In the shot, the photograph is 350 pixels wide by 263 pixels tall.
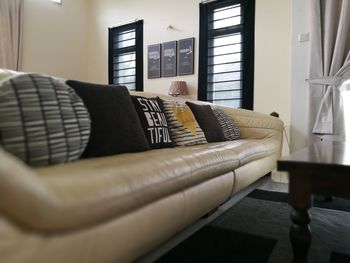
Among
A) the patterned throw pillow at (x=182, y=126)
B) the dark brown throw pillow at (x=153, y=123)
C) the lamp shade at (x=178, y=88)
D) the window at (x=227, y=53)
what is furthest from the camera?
the lamp shade at (x=178, y=88)

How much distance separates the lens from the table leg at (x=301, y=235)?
3.30ft

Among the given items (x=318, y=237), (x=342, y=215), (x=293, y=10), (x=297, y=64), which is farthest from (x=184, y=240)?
(x=293, y=10)

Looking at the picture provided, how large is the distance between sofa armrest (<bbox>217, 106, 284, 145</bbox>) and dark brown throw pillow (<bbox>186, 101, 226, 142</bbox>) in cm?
55

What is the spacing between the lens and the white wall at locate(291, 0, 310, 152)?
3.21 meters

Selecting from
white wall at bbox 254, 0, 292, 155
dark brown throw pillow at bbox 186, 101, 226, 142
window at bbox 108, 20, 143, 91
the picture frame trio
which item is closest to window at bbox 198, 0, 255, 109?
white wall at bbox 254, 0, 292, 155

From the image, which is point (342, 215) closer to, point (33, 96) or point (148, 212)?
point (148, 212)

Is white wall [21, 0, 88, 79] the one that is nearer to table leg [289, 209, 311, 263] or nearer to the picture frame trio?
the picture frame trio

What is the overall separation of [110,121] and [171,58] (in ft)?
10.9

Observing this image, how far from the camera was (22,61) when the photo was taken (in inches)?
176

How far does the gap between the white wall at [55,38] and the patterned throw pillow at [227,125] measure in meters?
3.40

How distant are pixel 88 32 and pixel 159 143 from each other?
4.60 metres

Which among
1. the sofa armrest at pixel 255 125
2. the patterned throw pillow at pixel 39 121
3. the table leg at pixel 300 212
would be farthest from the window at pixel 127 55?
the table leg at pixel 300 212

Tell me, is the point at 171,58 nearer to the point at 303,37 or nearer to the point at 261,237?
the point at 303,37

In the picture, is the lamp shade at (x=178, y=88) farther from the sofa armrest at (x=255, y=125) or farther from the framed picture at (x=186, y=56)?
the sofa armrest at (x=255, y=125)
